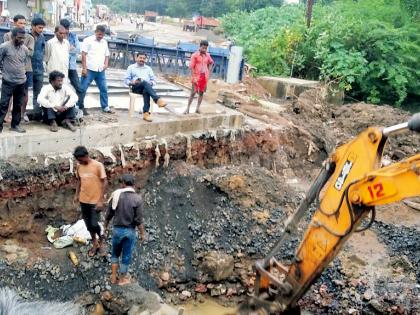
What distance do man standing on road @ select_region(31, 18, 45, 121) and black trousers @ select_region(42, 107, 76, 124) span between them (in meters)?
0.33

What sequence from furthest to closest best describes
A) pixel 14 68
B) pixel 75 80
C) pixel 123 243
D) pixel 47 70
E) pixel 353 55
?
pixel 353 55 → pixel 75 80 → pixel 47 70 → pixel 14 68 → pixel 123 243

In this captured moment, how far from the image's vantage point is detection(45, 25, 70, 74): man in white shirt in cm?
802

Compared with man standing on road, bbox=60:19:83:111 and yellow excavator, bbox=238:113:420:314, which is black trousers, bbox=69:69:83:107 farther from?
yellow excavator, bbox=238:113:420:314

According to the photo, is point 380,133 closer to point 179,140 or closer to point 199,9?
point 179,140

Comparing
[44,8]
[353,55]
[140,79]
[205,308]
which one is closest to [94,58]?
[140,79]

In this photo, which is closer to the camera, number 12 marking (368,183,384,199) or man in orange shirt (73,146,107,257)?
number 12 marking (368,183,384,199)

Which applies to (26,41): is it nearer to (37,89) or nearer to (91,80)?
(37,89)

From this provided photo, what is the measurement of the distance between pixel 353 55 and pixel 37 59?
1093 cm

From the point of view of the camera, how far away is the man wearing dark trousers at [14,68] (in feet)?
23.6

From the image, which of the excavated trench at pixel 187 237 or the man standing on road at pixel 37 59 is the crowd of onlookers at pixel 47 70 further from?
the excavated trench at pixel 187 237

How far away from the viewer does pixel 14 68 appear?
23.7 feet

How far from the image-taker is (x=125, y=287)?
6910mm

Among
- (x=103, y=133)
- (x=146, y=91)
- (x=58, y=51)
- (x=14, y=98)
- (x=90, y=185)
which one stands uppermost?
(x=58, y=51)

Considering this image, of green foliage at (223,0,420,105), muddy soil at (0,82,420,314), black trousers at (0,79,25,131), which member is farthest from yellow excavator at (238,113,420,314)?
green foliage at (223,0,420,105)
